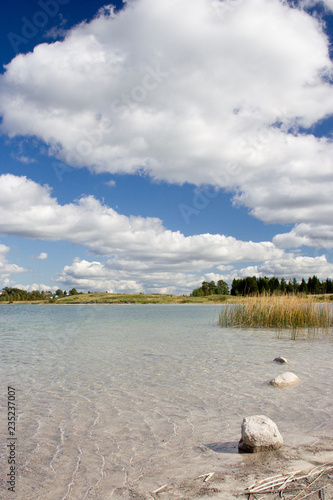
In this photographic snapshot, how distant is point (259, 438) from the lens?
482 centimetres

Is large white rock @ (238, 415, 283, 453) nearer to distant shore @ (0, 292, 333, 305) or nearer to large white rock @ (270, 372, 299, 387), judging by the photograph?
large white rock @ (270, 372, 299, 387)

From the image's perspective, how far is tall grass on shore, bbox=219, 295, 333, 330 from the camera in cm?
2217

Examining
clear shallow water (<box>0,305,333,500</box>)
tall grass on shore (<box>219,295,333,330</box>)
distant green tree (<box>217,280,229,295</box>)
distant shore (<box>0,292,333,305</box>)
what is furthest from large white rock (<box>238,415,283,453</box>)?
distant green tree (<box>217,280,229,295</box>)

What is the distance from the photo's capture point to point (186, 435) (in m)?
5.79

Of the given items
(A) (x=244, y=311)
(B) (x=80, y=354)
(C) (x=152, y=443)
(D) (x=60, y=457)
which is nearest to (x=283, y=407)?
(C) (x=152, y=443)

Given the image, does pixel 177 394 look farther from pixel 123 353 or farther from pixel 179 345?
pixel 179 345

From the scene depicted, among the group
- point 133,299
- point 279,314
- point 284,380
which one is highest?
point 279,314

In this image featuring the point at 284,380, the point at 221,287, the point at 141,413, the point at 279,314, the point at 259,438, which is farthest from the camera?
the point at 221,287

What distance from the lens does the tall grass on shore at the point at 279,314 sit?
72.7 feet

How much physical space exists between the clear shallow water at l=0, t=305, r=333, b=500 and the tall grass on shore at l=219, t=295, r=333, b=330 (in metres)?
8.06

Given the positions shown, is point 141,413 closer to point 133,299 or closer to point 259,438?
point 259,438

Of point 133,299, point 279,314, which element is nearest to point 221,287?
point 133,299

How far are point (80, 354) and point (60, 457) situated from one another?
10.3 metres

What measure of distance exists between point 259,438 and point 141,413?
9.52ft
